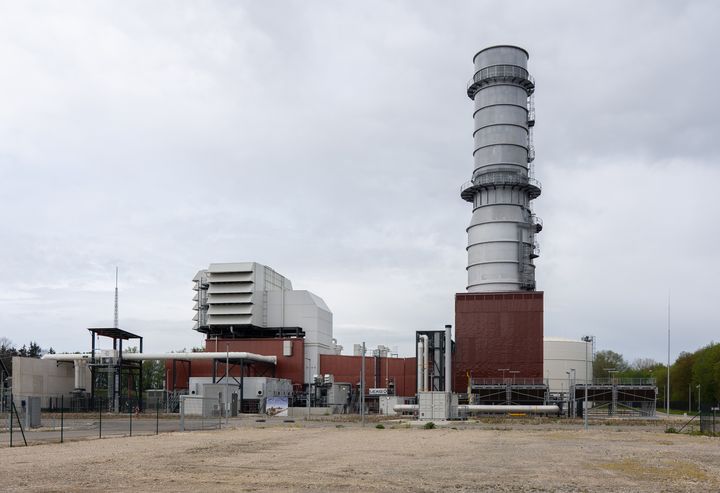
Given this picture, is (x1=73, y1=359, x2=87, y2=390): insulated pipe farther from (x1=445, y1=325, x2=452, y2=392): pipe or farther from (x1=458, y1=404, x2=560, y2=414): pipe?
(x1=458, y1=404, x2=560, y2=414): pipe

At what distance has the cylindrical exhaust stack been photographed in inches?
3403

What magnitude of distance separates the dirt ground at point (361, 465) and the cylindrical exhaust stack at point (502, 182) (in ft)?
164

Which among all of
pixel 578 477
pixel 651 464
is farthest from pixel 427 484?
pixel 651 464

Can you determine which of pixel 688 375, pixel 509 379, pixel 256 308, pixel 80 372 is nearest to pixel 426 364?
pixel 509 379

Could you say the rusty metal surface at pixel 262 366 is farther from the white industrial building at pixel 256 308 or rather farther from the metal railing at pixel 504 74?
the metal railing at pixel 504 74

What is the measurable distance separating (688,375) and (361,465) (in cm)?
11594

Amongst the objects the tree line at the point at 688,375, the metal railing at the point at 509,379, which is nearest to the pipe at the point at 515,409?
the metal railing at the point at 509,379

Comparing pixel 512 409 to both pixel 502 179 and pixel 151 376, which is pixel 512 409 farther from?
pixel 151 376

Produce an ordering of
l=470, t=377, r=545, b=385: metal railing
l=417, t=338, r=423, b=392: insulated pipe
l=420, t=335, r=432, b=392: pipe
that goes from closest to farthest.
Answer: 1. l=420, t=335, r=432, b=392: pipe
2. l=417, t=338, r=423, b=392: insulated pipe
3. l=470, t=377, r=545, b=385: metal railing

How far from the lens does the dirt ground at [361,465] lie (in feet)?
62.6

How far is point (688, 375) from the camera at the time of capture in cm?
12581

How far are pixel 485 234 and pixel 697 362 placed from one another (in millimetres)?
48478

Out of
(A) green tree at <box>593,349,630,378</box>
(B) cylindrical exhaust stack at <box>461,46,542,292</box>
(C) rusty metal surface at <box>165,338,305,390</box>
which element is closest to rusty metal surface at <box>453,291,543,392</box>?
(B) cylindrical exhaust stack at <box>461,46,542,292</box>

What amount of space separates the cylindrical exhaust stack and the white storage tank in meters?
16.1
